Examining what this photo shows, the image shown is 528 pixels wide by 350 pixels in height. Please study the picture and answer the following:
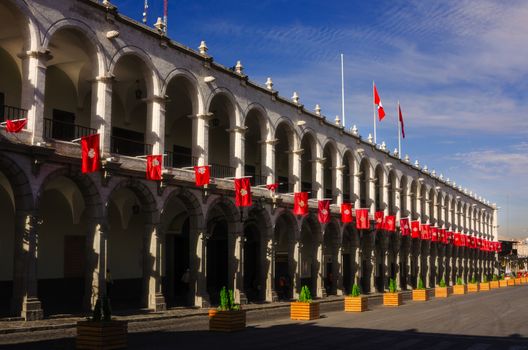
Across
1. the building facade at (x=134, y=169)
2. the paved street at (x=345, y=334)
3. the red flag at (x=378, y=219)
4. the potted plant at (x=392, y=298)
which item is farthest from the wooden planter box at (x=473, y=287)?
the paved street at (x=345, y=334)

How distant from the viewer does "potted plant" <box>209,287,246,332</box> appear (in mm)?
20453

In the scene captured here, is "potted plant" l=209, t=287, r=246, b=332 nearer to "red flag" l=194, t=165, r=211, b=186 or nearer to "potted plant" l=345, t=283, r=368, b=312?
"red flag" l=194, t=165, r=211, b=186

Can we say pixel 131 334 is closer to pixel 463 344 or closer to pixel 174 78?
pixel 463 344

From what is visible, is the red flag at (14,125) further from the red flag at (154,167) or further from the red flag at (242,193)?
the red flag at (242,193)

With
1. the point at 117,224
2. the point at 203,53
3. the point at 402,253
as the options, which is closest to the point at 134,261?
the point at 117,224

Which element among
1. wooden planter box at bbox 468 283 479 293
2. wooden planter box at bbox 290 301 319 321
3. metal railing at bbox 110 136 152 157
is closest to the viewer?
wooden planter box at bbox 290 301 319 321

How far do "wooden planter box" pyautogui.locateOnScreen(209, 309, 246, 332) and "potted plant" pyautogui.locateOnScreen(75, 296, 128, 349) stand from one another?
16.9ft

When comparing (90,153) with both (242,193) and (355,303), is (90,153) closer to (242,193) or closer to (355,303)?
(242,193)

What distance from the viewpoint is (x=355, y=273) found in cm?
4403

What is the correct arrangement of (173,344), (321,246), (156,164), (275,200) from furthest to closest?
1. (321,246)
2. (275,200)
3. (156,164)
4. (173,344)

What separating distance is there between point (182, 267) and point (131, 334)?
16.7m

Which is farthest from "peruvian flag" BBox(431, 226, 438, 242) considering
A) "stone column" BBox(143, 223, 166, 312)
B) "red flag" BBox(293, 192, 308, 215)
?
"stone column" BBox(143, 223, 166, 312)

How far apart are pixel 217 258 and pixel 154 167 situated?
51.5 feet

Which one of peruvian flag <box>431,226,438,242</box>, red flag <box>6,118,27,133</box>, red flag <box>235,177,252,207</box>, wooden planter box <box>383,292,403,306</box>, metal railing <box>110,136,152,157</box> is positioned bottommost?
wooden planter box <box>383,292,403,306</box>
